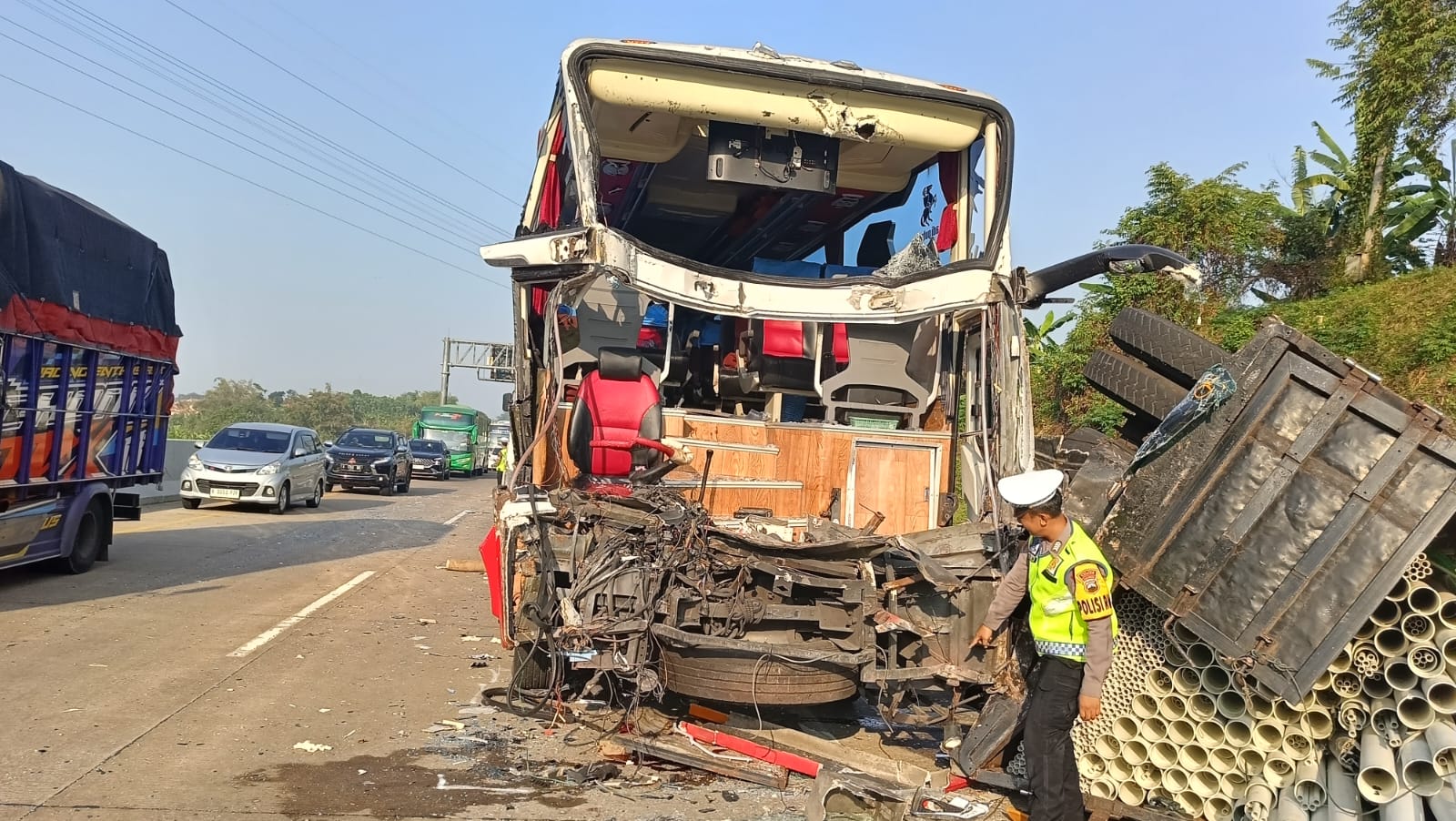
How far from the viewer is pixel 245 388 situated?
72.6m

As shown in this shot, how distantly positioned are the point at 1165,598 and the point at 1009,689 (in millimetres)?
886

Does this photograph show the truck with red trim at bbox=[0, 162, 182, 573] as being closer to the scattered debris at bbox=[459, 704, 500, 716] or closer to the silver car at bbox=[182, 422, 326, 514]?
the scattered debris at bbox=[459, 704, 500, 716]

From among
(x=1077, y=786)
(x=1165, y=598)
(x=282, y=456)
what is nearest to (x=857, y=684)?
(x=1077, y=786)

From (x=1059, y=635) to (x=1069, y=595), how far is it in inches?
6.9

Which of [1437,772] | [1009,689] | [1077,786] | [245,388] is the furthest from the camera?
[245,388]

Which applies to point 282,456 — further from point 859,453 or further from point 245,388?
point 245,388

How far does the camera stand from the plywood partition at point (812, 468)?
6.29 meters

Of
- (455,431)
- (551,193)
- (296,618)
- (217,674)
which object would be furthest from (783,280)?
(455,431)

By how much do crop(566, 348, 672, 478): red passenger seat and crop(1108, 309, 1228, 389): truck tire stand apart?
2749mm

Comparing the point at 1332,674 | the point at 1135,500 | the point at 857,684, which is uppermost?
the point at 1135,500

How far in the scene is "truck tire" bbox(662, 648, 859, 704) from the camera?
4953 millimetres

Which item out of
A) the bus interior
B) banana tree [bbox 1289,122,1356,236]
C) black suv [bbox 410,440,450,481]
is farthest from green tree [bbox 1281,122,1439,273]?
black suv [bbox 410,440,450,481]

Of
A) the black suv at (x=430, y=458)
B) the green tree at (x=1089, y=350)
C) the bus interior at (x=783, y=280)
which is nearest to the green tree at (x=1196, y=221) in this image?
the green tree at (x=1089, y=350)

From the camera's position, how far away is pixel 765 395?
23.5 feet
